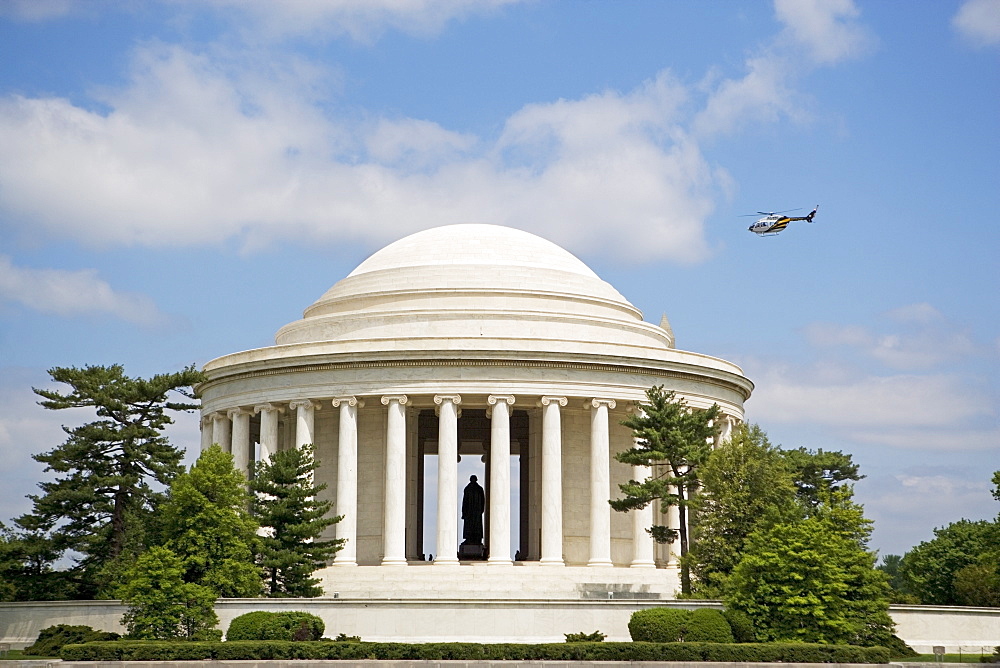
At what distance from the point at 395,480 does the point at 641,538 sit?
1368 centimetres

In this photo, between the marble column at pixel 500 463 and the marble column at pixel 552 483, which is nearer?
the marble column at pixel 552 483

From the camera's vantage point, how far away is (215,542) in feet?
193

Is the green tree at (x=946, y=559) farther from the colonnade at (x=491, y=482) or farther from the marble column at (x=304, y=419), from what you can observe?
the marble column at (x=304, y=419)

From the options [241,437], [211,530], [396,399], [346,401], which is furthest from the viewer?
[241,437]

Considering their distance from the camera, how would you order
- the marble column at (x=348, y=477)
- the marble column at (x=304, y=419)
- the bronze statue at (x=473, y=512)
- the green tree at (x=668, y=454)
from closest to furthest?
the green tree at (x=668, y=454), the marble column at (x=348, y=477), the marble column at (x=304, y=419), the bronze statue at (x=473, y=512)

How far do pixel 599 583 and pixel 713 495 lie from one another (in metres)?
9.07

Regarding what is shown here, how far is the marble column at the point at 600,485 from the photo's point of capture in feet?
240

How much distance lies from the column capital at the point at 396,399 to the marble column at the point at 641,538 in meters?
13.5

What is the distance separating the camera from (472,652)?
51.4 m

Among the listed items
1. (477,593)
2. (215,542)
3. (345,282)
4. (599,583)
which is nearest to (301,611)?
(215,542)

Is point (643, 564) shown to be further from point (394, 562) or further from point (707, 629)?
point (707, 629)

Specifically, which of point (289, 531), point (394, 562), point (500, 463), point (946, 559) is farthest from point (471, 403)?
point (946, 559)

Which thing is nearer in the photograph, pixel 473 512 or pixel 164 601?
pixel 164 601

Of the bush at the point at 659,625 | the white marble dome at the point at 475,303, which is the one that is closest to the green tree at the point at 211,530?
the white marble dome at the point at 475,303
